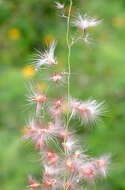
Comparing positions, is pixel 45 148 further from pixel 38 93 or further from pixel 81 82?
pixel 81 82

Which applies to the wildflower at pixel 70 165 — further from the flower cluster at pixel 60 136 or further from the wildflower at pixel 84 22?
the wildflower at pixel 84 22

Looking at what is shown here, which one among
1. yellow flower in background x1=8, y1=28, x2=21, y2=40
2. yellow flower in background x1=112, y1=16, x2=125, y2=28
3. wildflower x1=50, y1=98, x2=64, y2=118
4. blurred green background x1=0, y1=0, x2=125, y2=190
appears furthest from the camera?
yellow flower in background x1=8, y1=28, x2=21, y2=40

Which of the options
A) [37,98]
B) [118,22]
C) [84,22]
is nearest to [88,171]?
[37,98]

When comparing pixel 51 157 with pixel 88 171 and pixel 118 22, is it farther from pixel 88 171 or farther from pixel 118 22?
pixel 118 22

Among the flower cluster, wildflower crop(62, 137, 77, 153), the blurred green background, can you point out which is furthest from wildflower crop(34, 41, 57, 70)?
the blurred green background

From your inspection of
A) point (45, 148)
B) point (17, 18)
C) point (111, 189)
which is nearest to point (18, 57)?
point (17, 18)

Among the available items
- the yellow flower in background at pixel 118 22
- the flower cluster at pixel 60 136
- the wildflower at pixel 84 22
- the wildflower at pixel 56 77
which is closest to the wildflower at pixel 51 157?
the flower cluster at pixel 60 136

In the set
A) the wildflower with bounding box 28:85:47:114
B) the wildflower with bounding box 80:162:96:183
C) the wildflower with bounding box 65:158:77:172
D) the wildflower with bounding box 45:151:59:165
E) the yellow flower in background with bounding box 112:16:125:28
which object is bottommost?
the wildflower with bounding box 80:162:96:183

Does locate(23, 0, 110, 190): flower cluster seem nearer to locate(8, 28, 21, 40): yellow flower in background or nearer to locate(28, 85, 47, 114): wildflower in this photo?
locate(28, 85, 47, 114): wildflower
